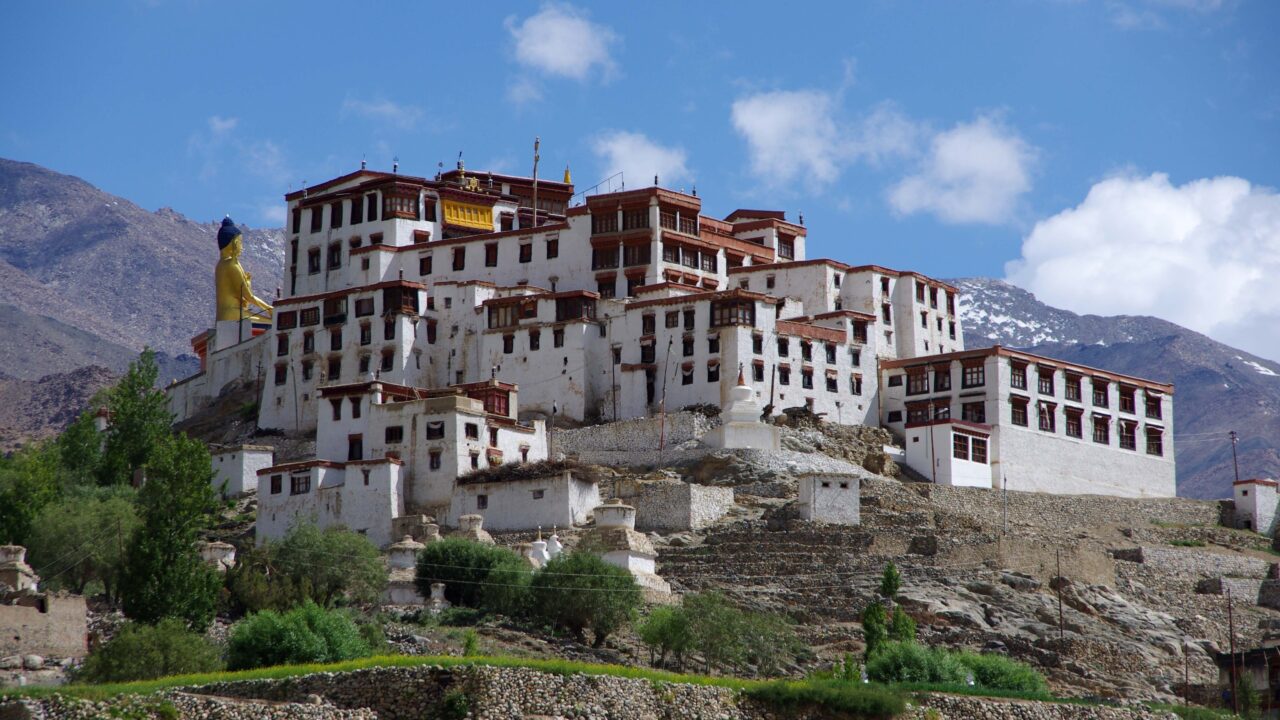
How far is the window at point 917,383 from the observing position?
3499 inches

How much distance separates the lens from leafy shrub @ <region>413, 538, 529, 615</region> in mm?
59531

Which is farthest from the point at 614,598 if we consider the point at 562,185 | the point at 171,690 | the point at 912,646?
the point at 562,185

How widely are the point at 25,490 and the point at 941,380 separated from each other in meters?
40.3

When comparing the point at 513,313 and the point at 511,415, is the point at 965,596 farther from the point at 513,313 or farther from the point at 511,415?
the point at 513,313

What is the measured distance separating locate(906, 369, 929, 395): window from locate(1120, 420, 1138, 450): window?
32.8ft

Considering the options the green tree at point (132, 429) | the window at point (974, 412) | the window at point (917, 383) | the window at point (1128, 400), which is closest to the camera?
the green tree at point (132, 429)

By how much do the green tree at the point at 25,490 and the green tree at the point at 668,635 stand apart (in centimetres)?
2329

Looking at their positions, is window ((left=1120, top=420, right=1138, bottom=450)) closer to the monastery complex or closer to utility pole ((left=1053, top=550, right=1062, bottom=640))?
the monastery complex

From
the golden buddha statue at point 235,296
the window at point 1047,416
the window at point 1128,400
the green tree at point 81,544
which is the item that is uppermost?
the golden buddha statue at point 235,296

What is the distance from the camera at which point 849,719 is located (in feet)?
148

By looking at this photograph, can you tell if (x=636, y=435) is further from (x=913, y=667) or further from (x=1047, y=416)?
(x=913, y=667)

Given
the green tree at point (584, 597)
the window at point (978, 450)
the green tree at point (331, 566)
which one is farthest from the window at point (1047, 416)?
the green tree at point (331, 566)

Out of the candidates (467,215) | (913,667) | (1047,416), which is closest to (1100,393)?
(1047,416)

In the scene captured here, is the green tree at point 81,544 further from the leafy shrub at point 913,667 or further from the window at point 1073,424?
the window at point 1073,424
